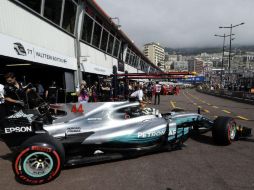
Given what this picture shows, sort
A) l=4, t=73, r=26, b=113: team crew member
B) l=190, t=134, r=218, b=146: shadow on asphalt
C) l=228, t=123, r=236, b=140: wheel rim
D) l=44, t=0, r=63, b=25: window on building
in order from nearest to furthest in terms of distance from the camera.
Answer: l=4, t=73, r=26, b=113: team crew member < l=228, t=123, r=236, b=140: wheel rim < l=190, t=134, r=218, b=146: shadow on asphalt < l=44, t=0, r=63, b=25: window on building

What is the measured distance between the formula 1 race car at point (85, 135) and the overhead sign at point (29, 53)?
481 centimetres

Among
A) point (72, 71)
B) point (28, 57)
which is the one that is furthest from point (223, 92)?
point (28, 57)

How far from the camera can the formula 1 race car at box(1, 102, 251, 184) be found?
4.30m

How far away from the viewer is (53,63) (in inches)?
516

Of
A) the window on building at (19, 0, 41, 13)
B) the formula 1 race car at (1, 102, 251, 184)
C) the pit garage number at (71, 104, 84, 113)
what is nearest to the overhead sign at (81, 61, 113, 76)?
the window on building at (19, 0, 41, 13)

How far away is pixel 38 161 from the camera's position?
433 centimetres

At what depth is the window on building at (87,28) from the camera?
1805 centimetres

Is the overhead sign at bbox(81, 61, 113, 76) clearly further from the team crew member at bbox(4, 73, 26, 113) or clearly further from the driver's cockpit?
the driver's cockpit

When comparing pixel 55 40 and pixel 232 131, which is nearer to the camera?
pixel 232 131

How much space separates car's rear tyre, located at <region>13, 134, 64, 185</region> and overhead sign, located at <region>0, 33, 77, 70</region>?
5.98 meters

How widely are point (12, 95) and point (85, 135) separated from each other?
2525 mm

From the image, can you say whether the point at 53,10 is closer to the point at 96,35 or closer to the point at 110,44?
the point at 96,35

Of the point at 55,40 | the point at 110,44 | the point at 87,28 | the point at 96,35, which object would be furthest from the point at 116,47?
the point at 55,40

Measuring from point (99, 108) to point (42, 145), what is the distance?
1.57 meters
